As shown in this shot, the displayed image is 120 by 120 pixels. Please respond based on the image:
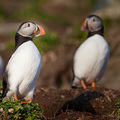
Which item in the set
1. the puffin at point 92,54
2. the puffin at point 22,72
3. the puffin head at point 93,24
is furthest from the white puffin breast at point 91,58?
the puffin at point 22,72

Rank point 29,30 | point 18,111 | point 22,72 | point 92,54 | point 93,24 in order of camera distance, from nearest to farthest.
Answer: point 18,111, point 22,72, point 29,30, point 92,54, point 93,24

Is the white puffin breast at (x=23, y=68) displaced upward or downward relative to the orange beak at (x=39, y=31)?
downward

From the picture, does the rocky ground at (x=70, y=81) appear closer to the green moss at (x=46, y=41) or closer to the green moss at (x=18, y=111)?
the green moss at (x=46, y=41)

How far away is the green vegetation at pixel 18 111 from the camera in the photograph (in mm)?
4016

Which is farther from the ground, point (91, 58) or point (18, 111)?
point (91, 58)

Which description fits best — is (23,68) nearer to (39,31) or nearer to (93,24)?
(39,31)

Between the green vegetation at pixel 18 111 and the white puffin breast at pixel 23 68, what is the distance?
0.45m

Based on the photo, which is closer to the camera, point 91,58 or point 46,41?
point 91,58

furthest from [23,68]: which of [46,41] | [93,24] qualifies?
[46,41]

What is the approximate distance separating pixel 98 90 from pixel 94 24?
1.65m

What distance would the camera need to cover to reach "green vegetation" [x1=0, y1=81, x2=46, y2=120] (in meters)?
4.02

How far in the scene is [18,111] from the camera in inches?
160

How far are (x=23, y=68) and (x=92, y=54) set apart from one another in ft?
8.83

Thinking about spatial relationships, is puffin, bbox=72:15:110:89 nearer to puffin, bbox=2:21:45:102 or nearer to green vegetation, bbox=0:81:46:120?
puffin, bbox=2:21:45:102
